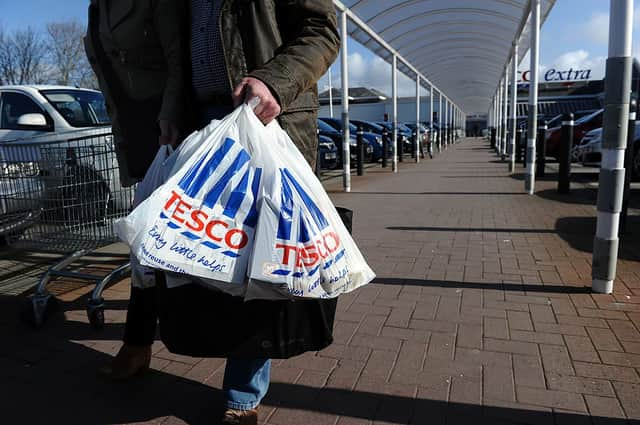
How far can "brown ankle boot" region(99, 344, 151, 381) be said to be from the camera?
2.37 metres

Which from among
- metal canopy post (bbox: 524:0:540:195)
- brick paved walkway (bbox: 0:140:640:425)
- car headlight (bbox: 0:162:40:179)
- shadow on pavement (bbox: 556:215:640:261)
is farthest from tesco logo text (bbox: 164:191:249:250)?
metal canopy post (bbox: 524:0:540:195)

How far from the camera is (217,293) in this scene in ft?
5.29

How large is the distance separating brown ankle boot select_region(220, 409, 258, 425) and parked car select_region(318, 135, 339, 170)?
11.7m

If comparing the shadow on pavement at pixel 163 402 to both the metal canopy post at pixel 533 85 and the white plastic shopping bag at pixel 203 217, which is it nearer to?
the white plastic shopping bag at pixel 203 217

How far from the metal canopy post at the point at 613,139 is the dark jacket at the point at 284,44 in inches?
88.4

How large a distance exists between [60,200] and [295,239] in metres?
2.20

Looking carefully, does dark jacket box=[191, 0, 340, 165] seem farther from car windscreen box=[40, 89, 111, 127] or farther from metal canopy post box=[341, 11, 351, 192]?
metal canopy post box=[341, 11, 351, 192]

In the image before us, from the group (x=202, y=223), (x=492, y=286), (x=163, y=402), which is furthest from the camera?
(x=492, y=286)

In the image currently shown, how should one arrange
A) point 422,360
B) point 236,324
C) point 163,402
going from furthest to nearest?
1. point 422,360
2. point 163,402
3. point 236,324

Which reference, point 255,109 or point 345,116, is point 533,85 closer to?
point 345,116

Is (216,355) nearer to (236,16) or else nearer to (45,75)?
(236,16)

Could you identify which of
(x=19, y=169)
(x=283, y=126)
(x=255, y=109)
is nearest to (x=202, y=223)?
(x=255, y=109)

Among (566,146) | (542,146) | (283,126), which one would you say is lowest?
(542,146)

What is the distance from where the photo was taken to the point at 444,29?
13.8 meters
